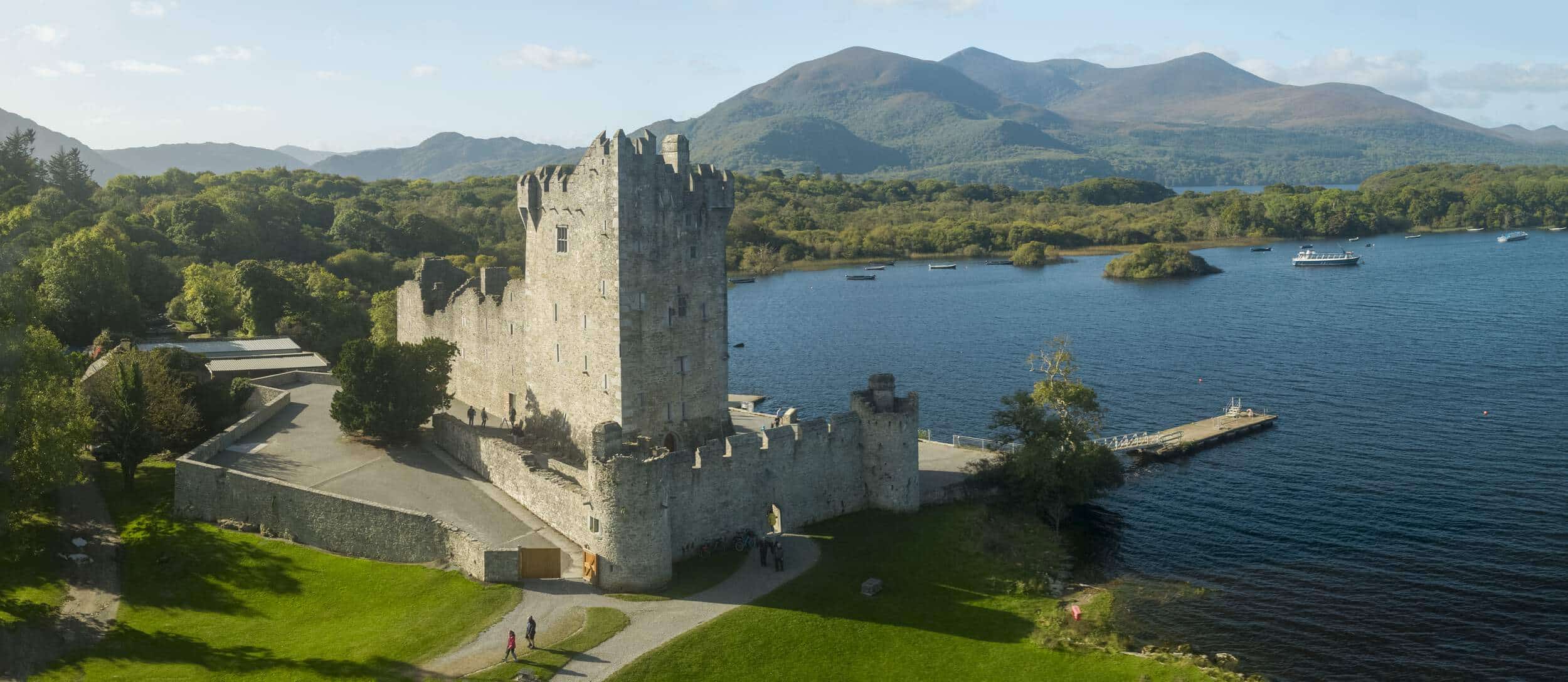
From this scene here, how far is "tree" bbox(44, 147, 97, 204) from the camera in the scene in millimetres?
106625

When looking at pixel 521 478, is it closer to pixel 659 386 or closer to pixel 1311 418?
pixel 659 386

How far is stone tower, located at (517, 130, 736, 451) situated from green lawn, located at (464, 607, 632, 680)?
8.39m

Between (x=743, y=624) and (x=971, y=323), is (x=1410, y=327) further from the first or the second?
(x=743, y=624)

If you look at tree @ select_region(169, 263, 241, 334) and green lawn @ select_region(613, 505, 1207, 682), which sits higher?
tree @ select_region(169, 263, 241, 334)

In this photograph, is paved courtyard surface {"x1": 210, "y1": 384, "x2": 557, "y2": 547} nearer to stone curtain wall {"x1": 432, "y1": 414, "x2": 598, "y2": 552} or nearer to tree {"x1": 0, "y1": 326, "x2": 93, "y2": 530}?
stone curtain wall {"x1": 432, "y1": 414, "x2": 598, "y2": 552}

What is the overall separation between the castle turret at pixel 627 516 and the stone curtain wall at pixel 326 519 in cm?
292

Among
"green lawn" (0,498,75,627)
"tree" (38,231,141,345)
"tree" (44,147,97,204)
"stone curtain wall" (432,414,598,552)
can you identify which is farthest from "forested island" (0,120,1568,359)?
"stone curtain wall" (432,414,598,552)

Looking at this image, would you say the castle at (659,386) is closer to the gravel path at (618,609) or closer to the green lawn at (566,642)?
the gravel path at (618,609)

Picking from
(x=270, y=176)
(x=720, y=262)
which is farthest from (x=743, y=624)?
(x=270, y=176)

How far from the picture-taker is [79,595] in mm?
37125

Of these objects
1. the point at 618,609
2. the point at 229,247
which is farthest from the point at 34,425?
the point at 229,247

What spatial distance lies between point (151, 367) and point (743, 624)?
32.7 metres

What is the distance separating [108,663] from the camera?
3225cm

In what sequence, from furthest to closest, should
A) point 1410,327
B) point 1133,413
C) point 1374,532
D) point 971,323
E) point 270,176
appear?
point 270,176
point 971,323
point 1410,327
point 1133,413
point 1374,532
